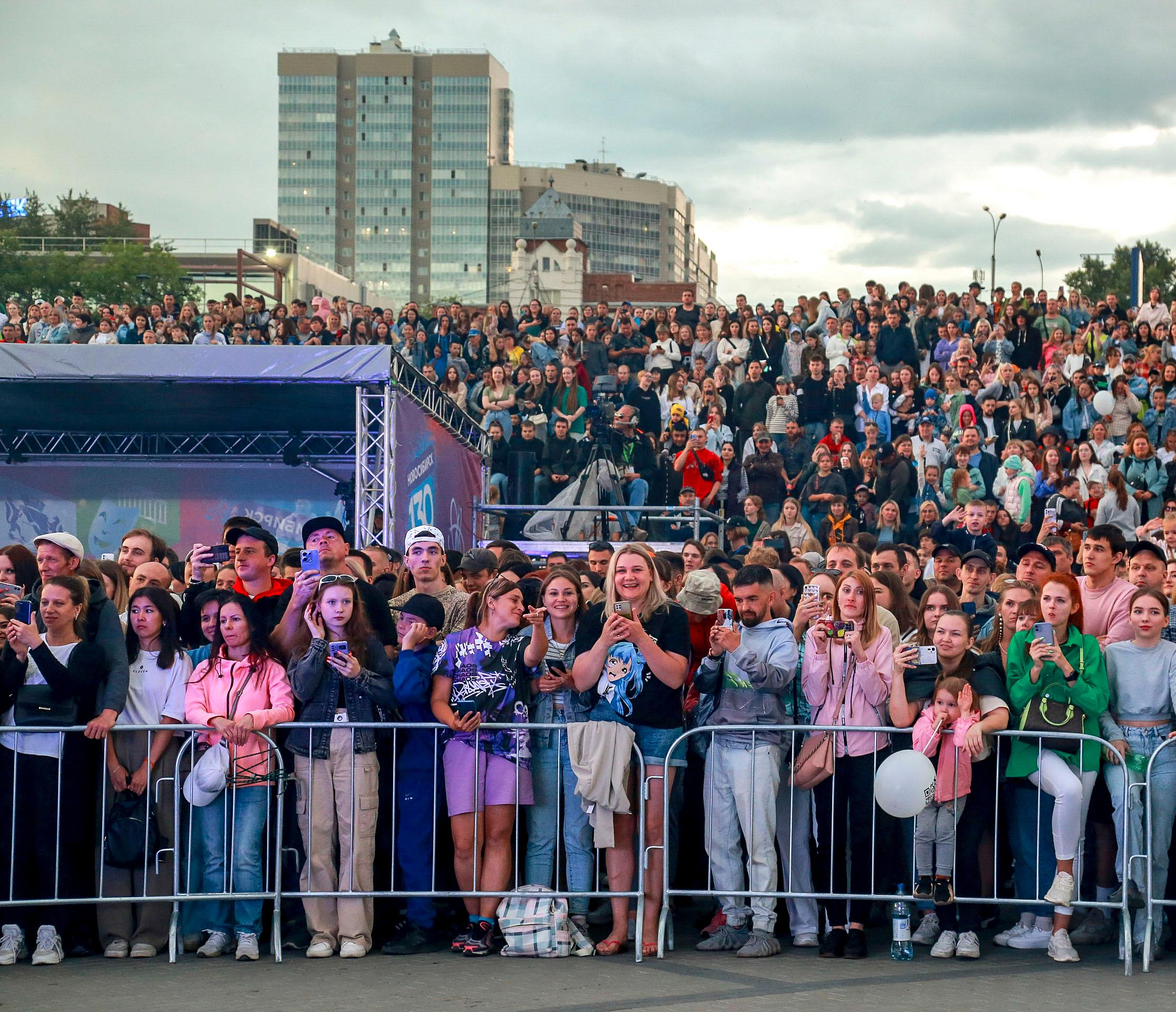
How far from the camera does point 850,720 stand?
20.0 ft

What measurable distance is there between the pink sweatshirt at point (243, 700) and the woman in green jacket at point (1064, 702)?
3.22 m

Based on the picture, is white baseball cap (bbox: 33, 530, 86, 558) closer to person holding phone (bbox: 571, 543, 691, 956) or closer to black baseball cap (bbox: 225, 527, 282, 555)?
black baseball cap (bbox: 225, 527, 282, 555)

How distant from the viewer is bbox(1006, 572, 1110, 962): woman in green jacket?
19.1 feet

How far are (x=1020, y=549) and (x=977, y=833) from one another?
1770 millimetres

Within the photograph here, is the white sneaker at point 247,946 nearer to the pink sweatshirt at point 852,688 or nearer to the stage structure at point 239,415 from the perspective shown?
the pink sweatshirt at point 852,688

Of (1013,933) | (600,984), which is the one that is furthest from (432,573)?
(1013,933)

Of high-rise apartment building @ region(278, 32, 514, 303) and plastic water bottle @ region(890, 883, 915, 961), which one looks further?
high-rise apartment building @ region(278, 32, 514, 303)

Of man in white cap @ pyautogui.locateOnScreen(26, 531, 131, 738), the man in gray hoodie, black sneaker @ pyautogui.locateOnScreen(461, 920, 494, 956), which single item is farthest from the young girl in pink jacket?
man in white cap @ pyautogui.locateOnScreen(26, 531, 131, 738)

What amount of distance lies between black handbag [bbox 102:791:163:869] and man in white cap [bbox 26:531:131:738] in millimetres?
329

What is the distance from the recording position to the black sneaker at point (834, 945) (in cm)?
587

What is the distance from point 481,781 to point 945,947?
2.11 m

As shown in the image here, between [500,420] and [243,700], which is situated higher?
[500,420]

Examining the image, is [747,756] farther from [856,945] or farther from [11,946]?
[11,946]

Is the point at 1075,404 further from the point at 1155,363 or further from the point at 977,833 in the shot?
the point at 977,833
